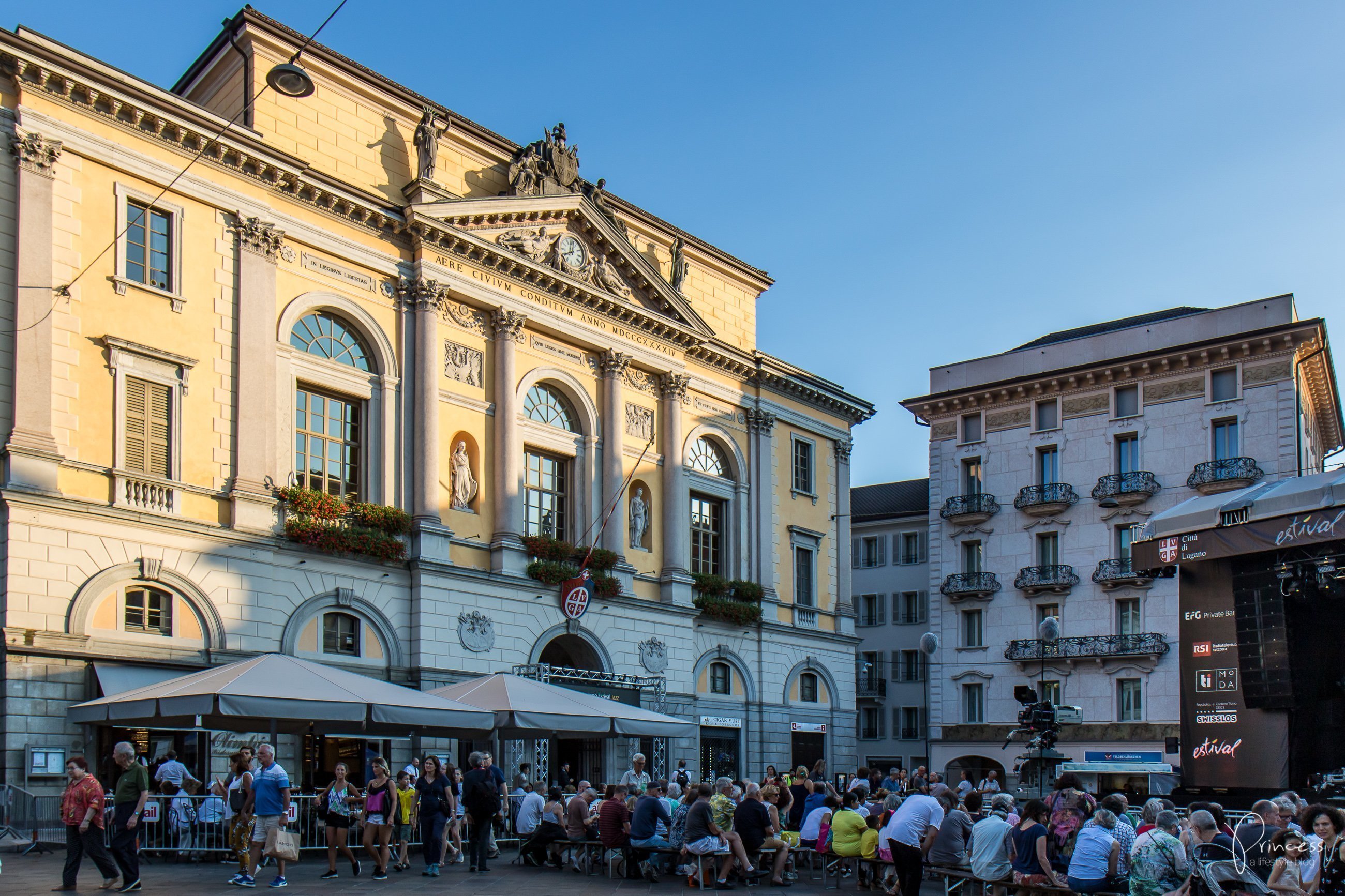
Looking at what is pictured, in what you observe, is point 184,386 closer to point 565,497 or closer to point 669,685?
point 565,497

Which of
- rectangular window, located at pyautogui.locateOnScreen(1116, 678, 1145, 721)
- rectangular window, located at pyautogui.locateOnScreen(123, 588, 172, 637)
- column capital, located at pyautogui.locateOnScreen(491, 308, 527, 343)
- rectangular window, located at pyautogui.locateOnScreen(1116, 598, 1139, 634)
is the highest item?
column capital, located at pyautogui.locateOnScreen(491, 308, 527, 343)

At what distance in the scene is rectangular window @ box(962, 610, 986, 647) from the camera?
4838 cm

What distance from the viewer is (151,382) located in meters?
24.6

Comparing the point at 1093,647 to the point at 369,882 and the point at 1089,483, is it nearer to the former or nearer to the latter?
the point at 1089,483

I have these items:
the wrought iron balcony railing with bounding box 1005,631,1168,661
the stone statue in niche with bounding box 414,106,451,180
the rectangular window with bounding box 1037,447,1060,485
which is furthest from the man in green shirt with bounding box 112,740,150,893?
the rectangular window with bounding box 1037,447,1060,485

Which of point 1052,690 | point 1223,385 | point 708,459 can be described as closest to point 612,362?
point 708,459

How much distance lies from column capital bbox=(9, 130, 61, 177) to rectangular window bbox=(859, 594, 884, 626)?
1608 inches

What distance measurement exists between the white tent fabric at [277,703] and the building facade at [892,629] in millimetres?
36788

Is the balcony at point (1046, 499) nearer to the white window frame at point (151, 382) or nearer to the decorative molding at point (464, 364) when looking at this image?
the decorative molding at point (464, 364)

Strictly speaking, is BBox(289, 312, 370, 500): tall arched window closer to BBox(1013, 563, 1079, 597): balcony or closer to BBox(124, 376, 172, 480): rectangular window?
BBox(124, 376, 172, 480): rectangular window

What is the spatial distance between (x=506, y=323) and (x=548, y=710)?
13.2 metres

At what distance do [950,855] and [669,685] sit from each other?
1924 cm

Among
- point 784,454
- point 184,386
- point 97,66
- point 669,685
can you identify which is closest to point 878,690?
point 784,454

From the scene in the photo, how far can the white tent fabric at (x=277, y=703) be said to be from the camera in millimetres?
16812
